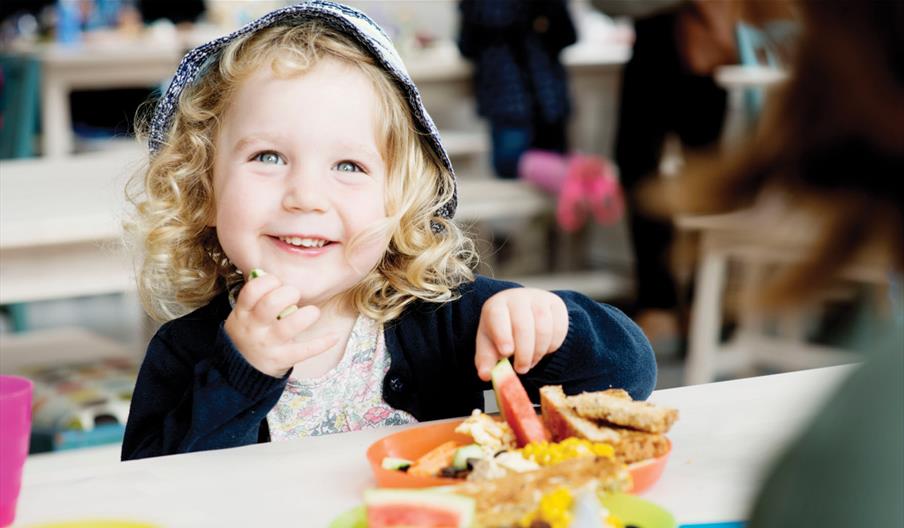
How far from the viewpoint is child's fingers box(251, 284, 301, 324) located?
987 millimetres

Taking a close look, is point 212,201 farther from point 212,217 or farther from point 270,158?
point 270,158

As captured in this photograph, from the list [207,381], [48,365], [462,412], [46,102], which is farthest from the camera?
[46,102]

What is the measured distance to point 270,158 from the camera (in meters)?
1.16

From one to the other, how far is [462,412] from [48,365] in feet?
4.23

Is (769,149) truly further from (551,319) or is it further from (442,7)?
(442,7)

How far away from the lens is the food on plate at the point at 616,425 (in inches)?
32.8

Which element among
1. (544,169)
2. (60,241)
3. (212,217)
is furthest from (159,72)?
(212,217)

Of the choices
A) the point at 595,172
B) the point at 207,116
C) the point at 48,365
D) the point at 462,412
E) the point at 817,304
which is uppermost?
the point at 817,304

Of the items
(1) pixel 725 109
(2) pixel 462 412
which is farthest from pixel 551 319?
(1) pixel 725 109

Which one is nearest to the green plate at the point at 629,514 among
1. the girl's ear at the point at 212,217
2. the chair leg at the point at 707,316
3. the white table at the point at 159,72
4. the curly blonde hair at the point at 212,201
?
the curly blonde hair at the point at 212,201

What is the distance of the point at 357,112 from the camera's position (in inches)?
46.3

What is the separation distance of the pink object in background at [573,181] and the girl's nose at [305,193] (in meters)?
3.15

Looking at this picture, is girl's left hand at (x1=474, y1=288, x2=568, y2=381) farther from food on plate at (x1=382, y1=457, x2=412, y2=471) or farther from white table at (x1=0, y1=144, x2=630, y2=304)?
white table at (x1=0, y1=144, x2=630, y2=304)

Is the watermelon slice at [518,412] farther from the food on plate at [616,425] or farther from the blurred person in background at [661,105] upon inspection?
the blurred person in background at [661,105]
